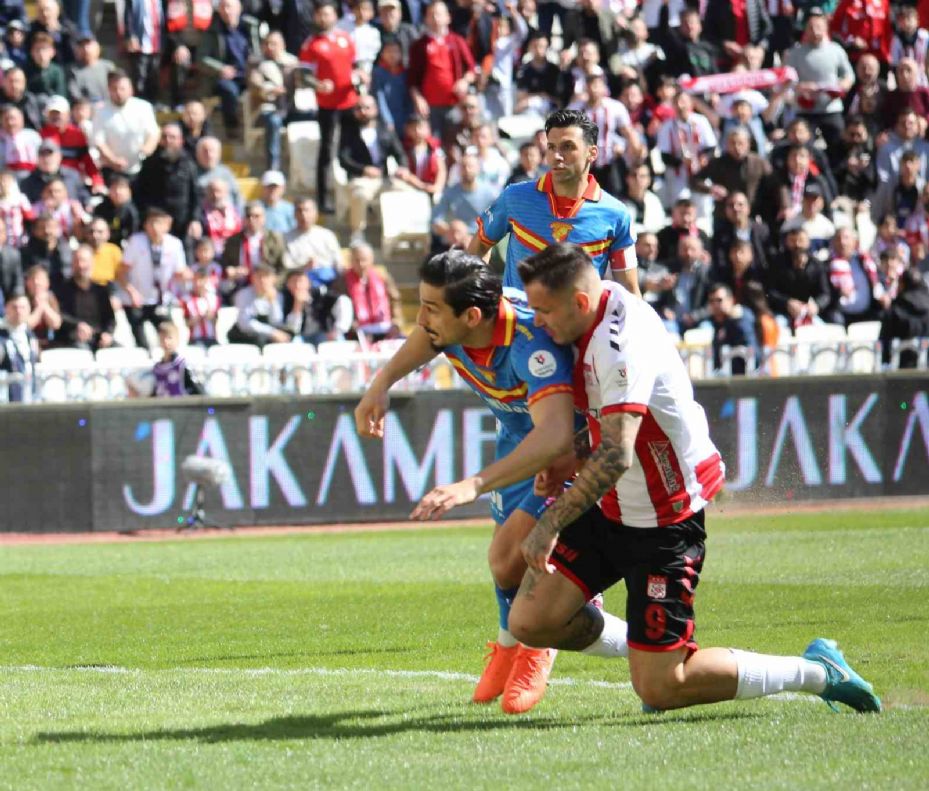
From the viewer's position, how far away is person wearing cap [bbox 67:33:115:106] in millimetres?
19797

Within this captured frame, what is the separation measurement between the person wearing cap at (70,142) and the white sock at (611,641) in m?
13.0

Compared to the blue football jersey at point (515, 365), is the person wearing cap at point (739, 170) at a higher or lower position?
higher

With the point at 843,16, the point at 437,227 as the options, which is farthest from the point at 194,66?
the point at 843,16

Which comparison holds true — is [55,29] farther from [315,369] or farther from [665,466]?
[665,466]

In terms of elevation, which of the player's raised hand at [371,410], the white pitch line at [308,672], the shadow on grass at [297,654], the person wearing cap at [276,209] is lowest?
the shadow on grass at [297,654]

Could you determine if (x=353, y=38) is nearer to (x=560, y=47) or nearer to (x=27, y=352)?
(x=560, y=47)

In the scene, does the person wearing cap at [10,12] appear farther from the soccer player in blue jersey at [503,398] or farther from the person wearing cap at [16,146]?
the soccer player in blue jersey at [503,398]

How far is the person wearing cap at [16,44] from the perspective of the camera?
19.6m

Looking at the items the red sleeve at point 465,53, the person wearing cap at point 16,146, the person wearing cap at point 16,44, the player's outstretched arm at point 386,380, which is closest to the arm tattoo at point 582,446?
the player's outstretched arm at point 386,380

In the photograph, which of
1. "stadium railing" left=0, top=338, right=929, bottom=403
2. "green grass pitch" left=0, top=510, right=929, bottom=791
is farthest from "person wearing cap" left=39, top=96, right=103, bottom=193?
"green grass pitch" left=0, top=510, right=929, bottom=791

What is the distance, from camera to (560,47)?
23.2m

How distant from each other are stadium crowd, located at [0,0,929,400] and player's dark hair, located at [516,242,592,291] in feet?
36.9

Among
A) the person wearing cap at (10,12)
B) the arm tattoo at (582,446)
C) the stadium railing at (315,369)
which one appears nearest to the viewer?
the arm tattoo at (582,446)

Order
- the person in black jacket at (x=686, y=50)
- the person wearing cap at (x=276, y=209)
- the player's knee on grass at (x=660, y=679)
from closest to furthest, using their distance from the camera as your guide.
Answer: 1. the player's knee on grass at (x=660, y=679)
2. the person wearing cap at (x=276, y=209)
3. the person in black jacket at (x=686, y=50)
